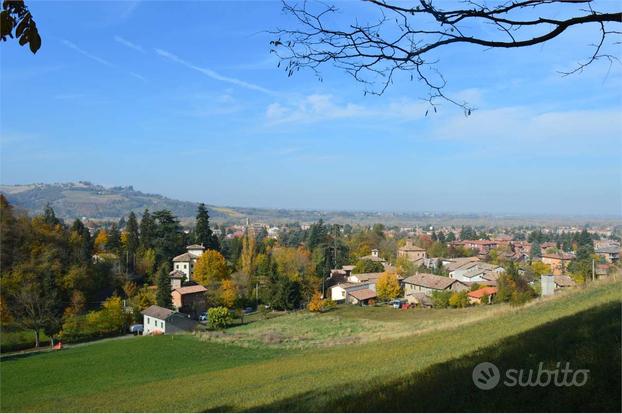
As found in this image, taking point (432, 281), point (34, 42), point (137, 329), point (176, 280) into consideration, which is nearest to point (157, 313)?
point (137, 329)

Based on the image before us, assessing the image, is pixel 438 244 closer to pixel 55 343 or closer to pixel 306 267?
pixel 306 267

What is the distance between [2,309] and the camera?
3516cm

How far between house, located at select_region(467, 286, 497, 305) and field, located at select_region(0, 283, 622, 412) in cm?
1820

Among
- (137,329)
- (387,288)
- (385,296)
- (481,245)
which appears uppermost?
(481,245)

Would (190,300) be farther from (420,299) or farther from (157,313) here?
(420,299)

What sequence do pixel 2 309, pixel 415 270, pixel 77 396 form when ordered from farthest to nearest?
pixel 415 270 < pixel 2 309 < pixel 77 396

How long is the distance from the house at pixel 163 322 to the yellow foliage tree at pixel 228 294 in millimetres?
5961

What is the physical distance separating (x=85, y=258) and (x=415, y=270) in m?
43.2

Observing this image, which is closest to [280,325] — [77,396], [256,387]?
[77,396]

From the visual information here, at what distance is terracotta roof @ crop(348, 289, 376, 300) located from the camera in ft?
169

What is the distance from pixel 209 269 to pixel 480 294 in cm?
2781

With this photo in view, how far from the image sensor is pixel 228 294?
149 feet

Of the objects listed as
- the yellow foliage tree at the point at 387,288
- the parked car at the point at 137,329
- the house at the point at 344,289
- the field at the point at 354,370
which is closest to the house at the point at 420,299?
the yellow foliage tree at the point at 387,288

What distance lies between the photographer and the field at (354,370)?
16.8ft
